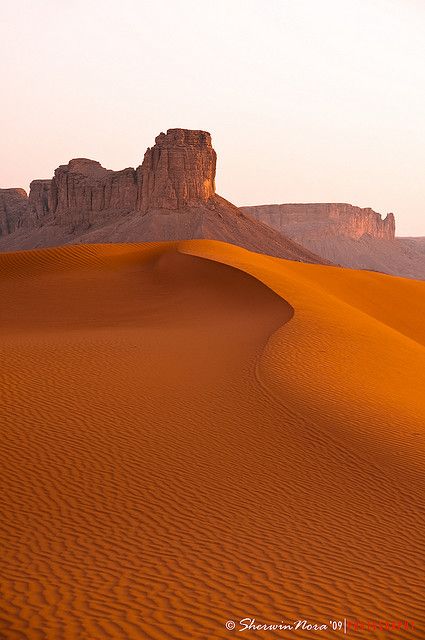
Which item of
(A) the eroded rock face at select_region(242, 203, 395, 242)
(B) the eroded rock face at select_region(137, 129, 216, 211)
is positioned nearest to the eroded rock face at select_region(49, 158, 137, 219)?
(B) the eroded rock face at select_region(137, 129, 216, 211)

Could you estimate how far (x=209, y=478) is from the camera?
824cm

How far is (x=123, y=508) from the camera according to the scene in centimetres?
737

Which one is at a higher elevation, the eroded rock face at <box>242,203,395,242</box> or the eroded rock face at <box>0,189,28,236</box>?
the eroded rock face at <box>242,203,395,242</box>

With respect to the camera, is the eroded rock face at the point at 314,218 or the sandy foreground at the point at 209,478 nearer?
the sandy foreground at the point at 209,478

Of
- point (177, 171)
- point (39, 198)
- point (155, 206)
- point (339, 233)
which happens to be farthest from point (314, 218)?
point (155, 206)

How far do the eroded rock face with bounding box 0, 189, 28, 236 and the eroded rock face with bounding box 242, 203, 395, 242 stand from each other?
60.6 m

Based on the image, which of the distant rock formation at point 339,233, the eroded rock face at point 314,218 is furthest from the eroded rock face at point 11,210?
the eroded rock face at point 314,218

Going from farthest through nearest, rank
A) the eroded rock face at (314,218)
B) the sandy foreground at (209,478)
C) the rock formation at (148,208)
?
the eroded rock face at (314,218) < the rock formation at (148,208) < the sandy foreground at (209,478)

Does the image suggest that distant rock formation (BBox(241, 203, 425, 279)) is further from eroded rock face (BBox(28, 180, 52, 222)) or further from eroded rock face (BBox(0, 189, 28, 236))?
eroded rock face (BBox(0, 189, 28, 236))

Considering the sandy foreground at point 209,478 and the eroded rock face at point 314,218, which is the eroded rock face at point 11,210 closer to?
the eroded rock face at point 314,218

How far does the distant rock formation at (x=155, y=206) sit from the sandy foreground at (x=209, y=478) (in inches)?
3561

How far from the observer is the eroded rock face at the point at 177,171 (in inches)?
4653

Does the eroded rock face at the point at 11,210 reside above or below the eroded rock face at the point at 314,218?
below

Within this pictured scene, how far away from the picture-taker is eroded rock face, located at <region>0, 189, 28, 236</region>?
171 m
